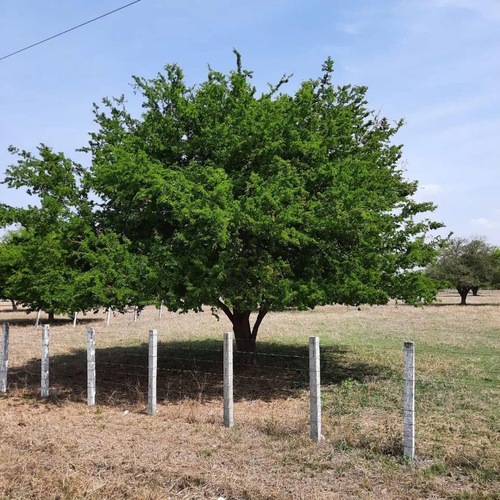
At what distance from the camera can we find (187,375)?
46.1 feet

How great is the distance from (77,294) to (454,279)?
2168 inches

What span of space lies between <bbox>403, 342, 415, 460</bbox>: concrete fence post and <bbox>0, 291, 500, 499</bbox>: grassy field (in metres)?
0.26

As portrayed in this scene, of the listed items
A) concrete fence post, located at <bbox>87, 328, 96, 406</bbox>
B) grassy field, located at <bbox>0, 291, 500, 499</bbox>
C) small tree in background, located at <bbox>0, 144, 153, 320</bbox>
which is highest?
small tree in background, located at <bbox>0, 144, 153, 320</bbox>

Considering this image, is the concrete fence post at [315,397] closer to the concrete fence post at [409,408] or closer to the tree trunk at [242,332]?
the concrete fence post at [409,408]

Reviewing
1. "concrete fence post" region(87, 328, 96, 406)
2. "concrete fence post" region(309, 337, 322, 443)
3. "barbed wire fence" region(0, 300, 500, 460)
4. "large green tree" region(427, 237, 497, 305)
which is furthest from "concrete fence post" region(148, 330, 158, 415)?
"large green tree" region(427, 237, 497, 305)

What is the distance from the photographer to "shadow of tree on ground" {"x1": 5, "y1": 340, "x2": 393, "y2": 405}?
11545 mm

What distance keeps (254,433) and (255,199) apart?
4603mm

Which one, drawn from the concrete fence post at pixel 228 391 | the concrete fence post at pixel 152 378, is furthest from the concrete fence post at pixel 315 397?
the concrete fence post at pixel 152 378

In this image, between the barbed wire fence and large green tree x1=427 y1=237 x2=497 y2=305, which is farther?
large green tree x1=427 y1=237 x2=497 y2=305

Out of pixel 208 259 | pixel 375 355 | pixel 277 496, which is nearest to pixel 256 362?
pixel 375 355

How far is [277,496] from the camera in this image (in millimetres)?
5461

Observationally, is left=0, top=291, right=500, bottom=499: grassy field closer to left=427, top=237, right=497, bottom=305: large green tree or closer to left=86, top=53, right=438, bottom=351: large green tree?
left=86, top=53, right=438, bottom=351: large green tree

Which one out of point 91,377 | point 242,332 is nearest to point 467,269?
point 242,332

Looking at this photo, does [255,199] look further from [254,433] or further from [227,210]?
[254,433]
